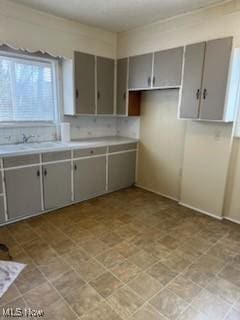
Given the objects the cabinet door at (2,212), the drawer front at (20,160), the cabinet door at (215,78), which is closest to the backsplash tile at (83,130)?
the drawer front at (20,160)

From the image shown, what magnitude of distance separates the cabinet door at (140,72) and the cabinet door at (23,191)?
209cm

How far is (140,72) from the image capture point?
362cm

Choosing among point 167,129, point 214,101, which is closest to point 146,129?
point 167,129

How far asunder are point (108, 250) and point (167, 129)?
2205 mm

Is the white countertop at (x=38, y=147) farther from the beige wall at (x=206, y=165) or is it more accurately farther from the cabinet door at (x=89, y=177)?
the beige wall at (x=206, y=165)

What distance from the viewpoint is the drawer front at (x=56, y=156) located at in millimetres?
2990

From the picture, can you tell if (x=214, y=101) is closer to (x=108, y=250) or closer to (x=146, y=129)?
(x=146, y=129)

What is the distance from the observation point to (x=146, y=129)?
4.04 m

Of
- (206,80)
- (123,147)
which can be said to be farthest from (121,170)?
(206,80)

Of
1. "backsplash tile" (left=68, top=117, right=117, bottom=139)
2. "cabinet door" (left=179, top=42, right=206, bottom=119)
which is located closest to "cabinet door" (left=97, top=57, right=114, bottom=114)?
"backsplash tile" (left=68, top=117, right=117, bottom=139)

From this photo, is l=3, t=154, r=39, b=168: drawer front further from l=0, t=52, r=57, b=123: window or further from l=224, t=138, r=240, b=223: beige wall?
l=224, t=138, r=240, b=223: beige wall

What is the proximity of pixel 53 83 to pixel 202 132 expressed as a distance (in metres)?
2.44

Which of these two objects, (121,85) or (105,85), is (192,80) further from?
(105,85)

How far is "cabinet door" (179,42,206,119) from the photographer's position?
2.90 m
